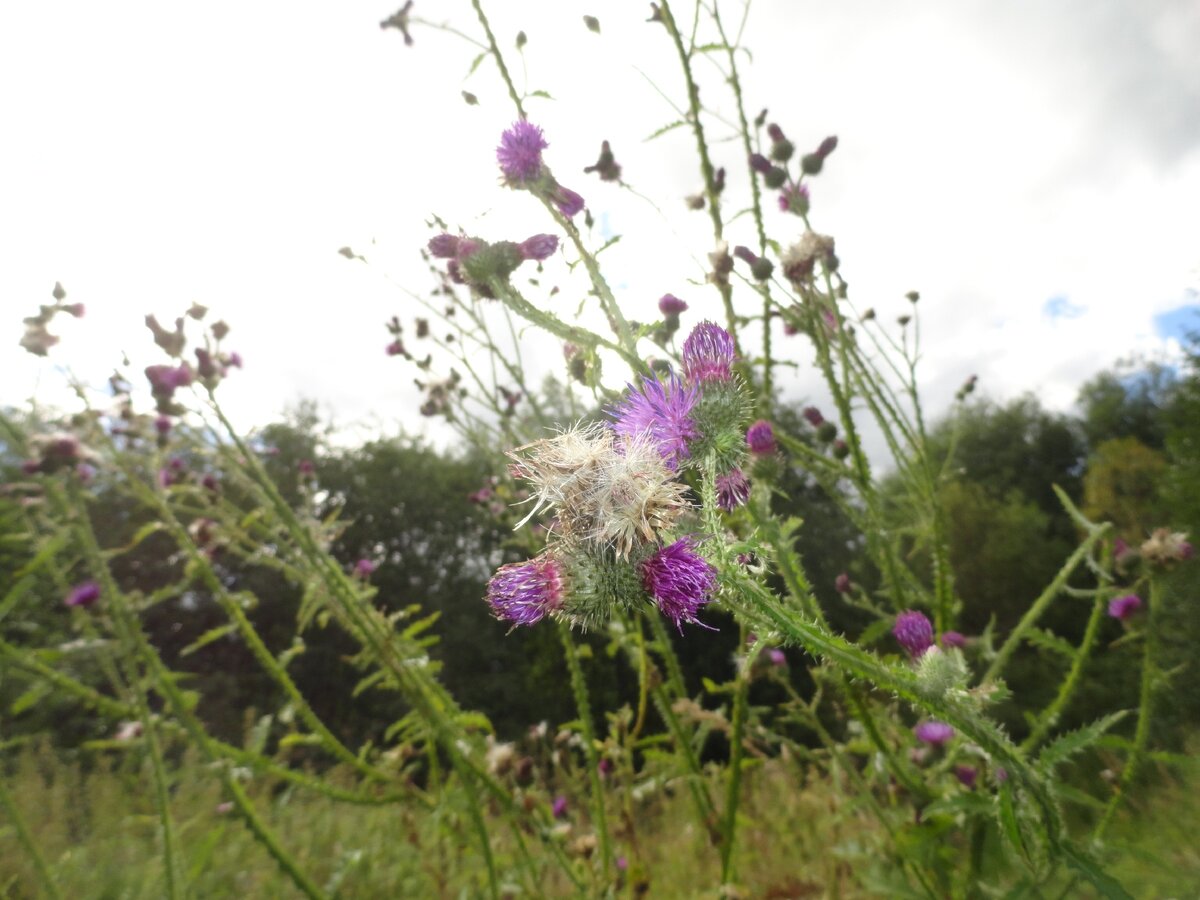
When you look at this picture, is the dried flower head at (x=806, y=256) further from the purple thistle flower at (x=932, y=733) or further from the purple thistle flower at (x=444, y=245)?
the purple thistle flower at (x=932, y=733)

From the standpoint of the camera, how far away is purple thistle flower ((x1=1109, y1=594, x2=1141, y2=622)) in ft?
9.29

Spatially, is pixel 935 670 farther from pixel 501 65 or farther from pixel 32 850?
pixel 32 850

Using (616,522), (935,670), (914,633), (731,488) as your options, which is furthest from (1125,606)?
(616,522)

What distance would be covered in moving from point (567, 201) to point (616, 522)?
1.14 metres

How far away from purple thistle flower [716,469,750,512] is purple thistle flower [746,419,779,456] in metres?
0.61

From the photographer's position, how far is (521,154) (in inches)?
73.4

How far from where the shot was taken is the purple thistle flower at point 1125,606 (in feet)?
9.29

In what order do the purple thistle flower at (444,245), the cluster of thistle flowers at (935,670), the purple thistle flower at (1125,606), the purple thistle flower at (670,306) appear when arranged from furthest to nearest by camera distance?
the purple thistle flower at (1125,606) → the purple thistle flower at (670,306) → the purple thistle flower at (444,245) → the cluster of thistle flowers at (935,670)

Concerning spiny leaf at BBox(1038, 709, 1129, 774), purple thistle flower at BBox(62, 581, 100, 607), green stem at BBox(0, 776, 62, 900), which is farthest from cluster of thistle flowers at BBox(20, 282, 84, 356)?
spiny leaf at BBox(1038, 709, 1129, 774)

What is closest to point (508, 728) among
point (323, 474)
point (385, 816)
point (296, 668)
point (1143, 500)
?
point (296, 668)

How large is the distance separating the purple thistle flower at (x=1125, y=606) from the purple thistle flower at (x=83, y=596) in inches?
161

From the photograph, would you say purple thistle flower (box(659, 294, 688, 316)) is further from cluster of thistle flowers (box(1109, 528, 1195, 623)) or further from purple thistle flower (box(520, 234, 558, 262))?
cluster of thistle flowers (box(1109, 528, 1195, 623))

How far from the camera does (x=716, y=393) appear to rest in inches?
49.1

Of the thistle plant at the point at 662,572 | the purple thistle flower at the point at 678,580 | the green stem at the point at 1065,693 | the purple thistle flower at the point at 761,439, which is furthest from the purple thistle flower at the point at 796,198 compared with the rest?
the purple thistle flower at the point at 678,580
